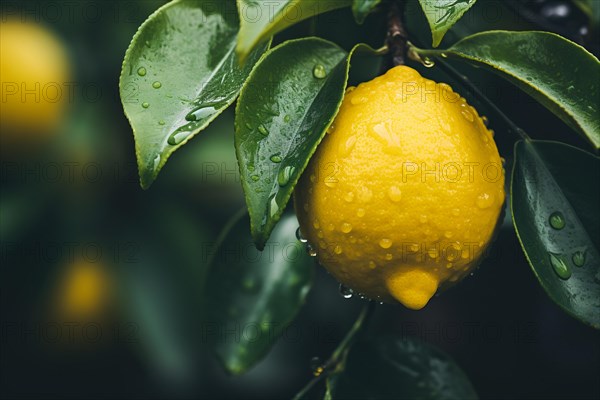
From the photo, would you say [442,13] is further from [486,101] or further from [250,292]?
[250,292]

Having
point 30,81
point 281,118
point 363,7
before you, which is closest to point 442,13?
point 363,7

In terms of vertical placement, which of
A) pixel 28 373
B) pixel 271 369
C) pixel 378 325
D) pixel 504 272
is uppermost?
pixel 504 272

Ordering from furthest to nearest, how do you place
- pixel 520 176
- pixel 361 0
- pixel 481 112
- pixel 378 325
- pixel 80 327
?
pixel 80 327 → pixel 378 325 → pixel 481 112 → pixel 520 176 → pixel 361 0

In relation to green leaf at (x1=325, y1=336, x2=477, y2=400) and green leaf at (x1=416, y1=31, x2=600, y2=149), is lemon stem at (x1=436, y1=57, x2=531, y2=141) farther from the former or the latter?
green leaf at (x1=325, y1=336, x2=477, y2=400)

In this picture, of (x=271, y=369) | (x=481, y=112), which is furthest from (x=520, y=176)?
(x=271, y=369)

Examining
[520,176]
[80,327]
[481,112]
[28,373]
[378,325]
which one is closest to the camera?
[520,176]

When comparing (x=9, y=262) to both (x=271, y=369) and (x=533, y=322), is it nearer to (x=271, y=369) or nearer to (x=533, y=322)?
(x=271, y=369)
